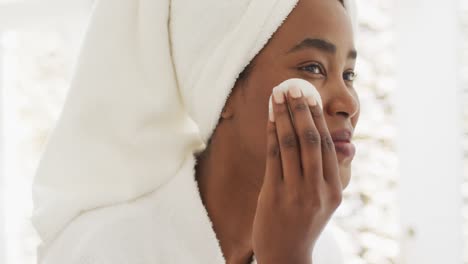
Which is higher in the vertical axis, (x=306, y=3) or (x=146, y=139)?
(x=306, y=3)

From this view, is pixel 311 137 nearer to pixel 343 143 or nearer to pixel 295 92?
pixel 295 92

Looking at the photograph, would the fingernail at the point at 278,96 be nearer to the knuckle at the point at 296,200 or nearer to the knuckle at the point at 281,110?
the knuckle at the point at 281,110

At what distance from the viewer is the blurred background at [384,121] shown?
1592mm

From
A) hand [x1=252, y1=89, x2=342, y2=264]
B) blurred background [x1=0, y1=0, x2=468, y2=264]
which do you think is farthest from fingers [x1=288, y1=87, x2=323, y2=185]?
blurred background [x1=0, y1=0, x2=468, y2=264]

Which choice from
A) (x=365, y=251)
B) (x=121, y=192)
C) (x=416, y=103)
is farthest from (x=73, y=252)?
(x=416, y=103)

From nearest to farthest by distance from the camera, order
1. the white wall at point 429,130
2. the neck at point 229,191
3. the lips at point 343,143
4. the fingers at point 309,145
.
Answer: the fingers at point 309,145 → the lips at point 343,143 → the neck at point 229,191 → the white wall at point 429,130

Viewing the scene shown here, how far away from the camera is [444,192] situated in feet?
5.30

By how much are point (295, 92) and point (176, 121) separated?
0.38 m

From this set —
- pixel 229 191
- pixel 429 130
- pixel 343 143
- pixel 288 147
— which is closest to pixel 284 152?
pixel 288 147

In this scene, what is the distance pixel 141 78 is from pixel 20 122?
3.63 ft

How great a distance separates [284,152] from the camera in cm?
65

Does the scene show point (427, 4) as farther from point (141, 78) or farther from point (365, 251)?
point (141, 78)

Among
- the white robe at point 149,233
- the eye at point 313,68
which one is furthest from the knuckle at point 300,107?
the white robe at point 149,233

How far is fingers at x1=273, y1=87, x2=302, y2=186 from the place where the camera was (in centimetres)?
65
